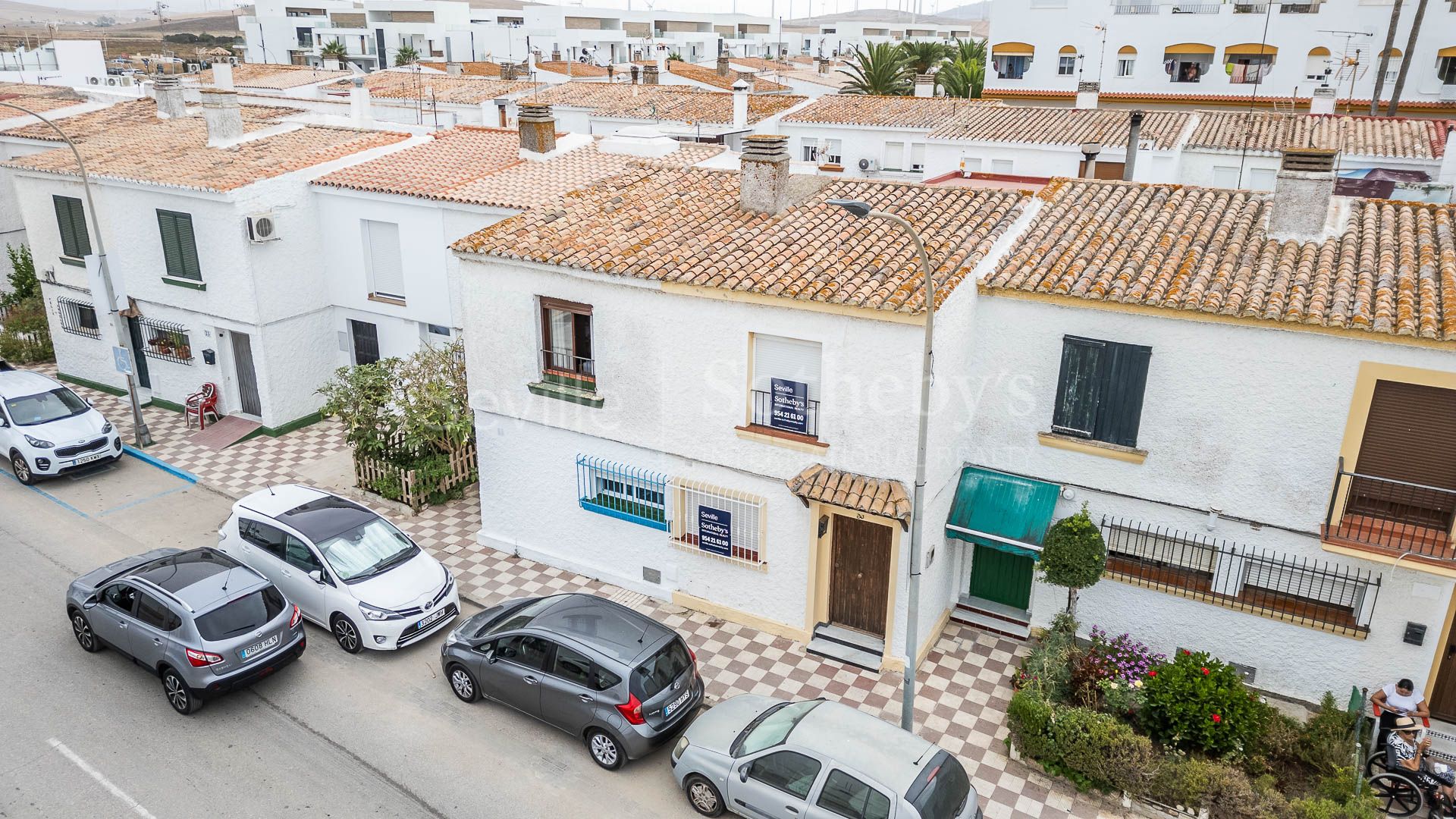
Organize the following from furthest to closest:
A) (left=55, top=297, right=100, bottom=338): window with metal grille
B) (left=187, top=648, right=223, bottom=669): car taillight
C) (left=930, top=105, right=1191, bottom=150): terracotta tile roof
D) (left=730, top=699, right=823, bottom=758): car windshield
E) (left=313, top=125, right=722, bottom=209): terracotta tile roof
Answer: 1. (left=930, top=105, right=1191, bottom=150): terracotta tile roof
2. (left=55, top=297, right=100, bottom=338): window with metal grille
3. (left=313, top=125, right=722, bottom=209): terracotta tile roof
4. (left=187, top=648, right=223, bottom=669): car taillight
5. (left=730, top=699, right=823, bottom=758): car windshield

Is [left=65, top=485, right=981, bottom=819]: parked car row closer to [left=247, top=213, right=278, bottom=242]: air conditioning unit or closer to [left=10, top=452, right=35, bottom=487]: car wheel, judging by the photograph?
[left=10, top=452, right=35, bottom=487]: car wheel

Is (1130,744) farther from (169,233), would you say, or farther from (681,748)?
(169,233)

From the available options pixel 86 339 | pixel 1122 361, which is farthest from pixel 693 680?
pixel 86 339

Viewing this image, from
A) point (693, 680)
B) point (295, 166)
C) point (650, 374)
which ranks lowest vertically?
point (693, 680)

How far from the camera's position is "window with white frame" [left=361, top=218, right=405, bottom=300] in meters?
20.5

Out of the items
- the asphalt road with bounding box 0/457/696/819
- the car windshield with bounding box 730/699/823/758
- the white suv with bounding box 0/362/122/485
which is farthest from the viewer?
the white suv with bounding box 0/362/122/485

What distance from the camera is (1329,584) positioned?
40.7 ft

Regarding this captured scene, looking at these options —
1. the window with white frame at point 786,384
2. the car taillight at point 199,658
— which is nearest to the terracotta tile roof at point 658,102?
the window with white frame at point 786,384

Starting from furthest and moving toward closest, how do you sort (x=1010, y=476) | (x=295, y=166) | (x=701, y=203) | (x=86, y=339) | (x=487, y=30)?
1. (x=487, y=30)
2. (x=86, y=339)
3. (x=295, y=166)
4. (x=701, y=203)
5. (x=1010, y=476)

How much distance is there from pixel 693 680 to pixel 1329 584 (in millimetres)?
8238

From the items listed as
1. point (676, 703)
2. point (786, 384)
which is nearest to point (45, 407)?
point (676, 703)

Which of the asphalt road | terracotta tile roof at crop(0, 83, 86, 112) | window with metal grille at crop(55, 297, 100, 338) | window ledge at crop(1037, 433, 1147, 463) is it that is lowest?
the asphalt road

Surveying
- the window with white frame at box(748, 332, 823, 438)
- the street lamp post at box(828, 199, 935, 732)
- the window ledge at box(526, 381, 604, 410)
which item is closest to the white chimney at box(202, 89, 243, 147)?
the window ledge at box(526, 381, 604, 410)

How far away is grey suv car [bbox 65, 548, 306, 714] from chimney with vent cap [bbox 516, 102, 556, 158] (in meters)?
11.4
